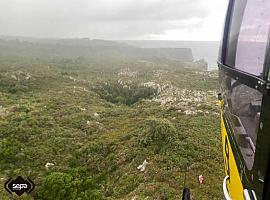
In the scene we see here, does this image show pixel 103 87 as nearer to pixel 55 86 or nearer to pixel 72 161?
pixel 55 86

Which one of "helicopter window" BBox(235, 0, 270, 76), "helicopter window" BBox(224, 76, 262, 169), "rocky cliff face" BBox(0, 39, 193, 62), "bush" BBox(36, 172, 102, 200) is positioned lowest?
"rocky cliff face" BBox(0, 39, 193, 62)

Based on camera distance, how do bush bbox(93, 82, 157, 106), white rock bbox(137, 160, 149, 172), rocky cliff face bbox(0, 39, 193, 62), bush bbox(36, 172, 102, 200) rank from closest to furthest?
bush bbox(36, 172, 102, 200) < white rock bbox(137, 160, 149, 172) < bush bbox(93, 82, 157, 106) < rocky cliff face bbox(0, 39, 193, 62)

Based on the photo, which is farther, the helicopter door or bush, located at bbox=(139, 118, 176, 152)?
bush, located at bbox=(139, 118, 176, 152)

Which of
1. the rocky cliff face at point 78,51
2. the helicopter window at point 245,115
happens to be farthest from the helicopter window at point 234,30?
the rocky cliff face at point 78,51

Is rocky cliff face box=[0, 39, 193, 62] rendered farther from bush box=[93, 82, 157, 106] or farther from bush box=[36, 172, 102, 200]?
bush box=[36, 172, 102, 200]

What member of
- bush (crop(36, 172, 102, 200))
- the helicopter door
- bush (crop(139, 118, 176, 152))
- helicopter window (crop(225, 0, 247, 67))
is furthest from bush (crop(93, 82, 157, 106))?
the helicopter door

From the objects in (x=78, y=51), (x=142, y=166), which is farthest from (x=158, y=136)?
(x=78, y=51)

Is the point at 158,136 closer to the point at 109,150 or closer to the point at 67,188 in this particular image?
the point at 109,150
